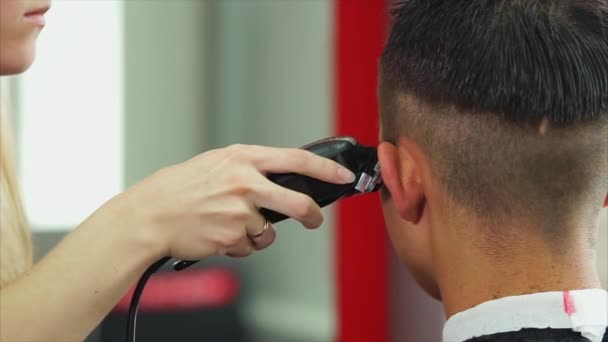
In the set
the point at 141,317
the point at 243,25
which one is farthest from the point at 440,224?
the point at 243,25

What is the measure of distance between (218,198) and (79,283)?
0.62ft

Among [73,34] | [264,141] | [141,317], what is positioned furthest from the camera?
[264,141]

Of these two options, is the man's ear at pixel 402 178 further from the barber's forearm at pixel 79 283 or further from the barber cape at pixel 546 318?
the barber's forearm at pixel 79 283

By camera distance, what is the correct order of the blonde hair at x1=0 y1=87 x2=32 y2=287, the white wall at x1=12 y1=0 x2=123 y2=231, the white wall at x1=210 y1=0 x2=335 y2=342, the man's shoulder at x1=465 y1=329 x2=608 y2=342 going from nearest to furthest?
the man's shoulder at x1=465 y1=329 x2=608 y2=342, the blonde hair at x1=0 y1=87 x2=32 y2=287, the white wall at x1=210 y1=0 x2=335 y2=342, the white wall at x1=12 y1=0 x2=123 y2=231

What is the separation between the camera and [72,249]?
96 centimetres

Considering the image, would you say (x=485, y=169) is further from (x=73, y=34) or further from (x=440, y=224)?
(x=73, y=34)

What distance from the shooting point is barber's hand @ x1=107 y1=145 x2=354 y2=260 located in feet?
3.12

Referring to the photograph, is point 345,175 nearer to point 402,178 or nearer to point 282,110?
point 402,178

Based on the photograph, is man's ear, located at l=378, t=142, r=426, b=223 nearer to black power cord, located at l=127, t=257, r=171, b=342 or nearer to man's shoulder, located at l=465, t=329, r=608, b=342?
man's shoulder, located at l=465, t=329, r=608, b=342

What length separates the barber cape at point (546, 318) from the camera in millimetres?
865

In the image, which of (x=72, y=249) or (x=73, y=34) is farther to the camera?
(x=73, y=34)

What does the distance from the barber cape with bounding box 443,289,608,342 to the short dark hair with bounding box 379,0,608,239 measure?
9cm

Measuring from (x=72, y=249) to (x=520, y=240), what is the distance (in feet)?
1.70

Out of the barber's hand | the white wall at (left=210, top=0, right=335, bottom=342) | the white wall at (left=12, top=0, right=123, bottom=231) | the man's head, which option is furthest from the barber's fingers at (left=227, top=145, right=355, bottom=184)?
the white wall at (left=12, top=0, right=123, bottom=231)
